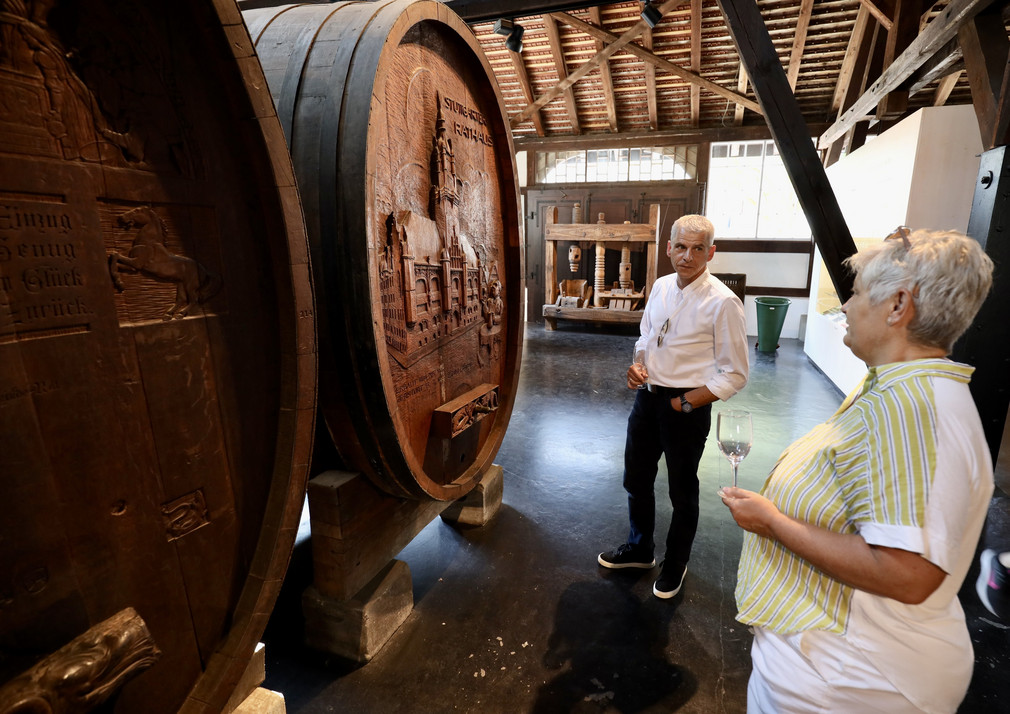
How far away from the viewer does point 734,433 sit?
1596 millimetres

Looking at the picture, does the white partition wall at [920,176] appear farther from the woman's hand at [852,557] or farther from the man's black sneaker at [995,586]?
the woman's hand at [852,557]

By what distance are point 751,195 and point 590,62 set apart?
3873 mm

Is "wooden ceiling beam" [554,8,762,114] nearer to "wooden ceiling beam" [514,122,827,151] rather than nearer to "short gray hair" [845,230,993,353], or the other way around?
"wooden ceiling beam" [514,122,827,151]

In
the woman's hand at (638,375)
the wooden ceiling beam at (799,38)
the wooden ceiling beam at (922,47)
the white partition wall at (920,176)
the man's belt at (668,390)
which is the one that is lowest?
the man's belt at (668,390)

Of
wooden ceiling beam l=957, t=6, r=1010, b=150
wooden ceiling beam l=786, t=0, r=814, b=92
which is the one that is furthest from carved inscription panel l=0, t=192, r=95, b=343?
wooden ceiling beam l=786, t=0, r=814, b=92

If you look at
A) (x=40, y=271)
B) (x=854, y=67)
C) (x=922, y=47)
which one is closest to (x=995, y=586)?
(x=40, y=271)

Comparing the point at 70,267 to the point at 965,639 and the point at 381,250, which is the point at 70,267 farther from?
the point at 965,639

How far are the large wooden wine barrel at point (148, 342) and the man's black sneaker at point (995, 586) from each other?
10.4 feet

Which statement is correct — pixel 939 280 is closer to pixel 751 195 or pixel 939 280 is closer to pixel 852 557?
pixel 852 557

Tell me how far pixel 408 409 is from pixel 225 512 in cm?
87

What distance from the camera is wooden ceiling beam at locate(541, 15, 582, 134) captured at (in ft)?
25.7

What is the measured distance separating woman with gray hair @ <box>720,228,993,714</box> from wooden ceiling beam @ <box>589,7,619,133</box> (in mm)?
7929

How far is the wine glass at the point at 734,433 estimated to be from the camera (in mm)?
1582

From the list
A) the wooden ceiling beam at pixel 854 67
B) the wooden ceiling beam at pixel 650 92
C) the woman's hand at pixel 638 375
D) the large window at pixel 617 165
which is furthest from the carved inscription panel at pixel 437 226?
the large window at pixel 617 165
